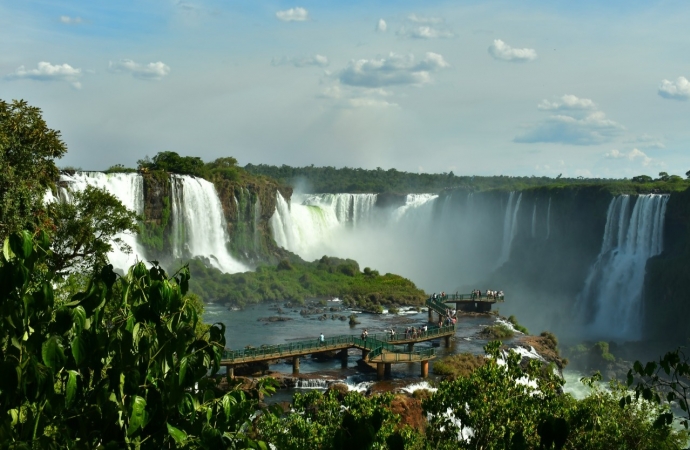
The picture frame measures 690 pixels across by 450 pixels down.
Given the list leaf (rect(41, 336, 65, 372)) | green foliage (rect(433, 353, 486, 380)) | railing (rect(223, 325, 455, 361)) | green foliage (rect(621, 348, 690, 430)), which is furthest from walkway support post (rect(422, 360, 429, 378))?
leaf (rect(41, 336, 65, 372))

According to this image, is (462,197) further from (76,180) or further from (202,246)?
(76,180)

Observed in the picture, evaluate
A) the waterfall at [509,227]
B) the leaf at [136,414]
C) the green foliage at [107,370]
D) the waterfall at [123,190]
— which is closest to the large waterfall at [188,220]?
the waterfall at [123,190]

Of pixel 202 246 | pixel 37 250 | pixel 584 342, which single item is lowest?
pixel 584 342

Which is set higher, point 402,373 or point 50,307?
point 50,307

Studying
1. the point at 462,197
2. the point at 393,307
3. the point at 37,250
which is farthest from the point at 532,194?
the point at 37,250

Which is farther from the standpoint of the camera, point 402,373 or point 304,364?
point 304,364

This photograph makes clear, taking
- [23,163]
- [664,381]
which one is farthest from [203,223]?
[664,381]

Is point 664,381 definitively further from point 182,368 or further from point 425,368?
point 425,368
